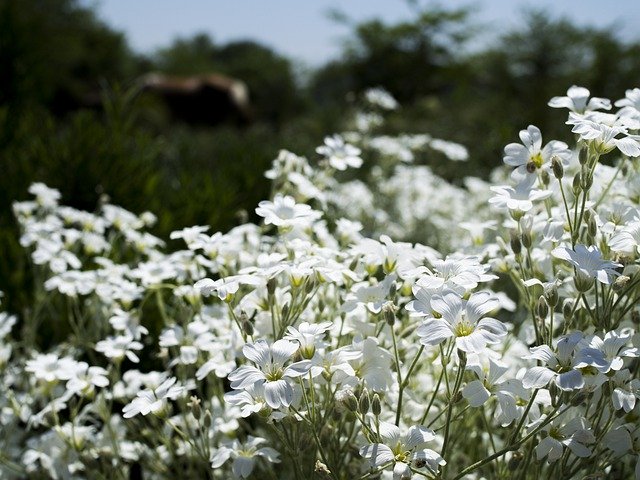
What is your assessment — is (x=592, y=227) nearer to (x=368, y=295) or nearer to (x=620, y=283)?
Answer: (x=620, y=283)

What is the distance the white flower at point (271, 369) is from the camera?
1.42 m

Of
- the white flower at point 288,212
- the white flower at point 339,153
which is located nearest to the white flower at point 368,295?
the white flower at point 288,212

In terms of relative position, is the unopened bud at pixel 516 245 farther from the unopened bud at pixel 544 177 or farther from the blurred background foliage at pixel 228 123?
the blurred background foliage at pixel 228 123

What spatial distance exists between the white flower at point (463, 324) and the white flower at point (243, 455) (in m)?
0.58

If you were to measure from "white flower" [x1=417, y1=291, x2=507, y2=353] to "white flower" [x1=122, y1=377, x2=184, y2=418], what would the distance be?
68 cm

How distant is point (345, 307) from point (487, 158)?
6666 millimetres

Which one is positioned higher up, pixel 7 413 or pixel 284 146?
pixel 284 146

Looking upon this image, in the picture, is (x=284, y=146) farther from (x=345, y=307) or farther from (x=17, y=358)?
(x=345, y=307)

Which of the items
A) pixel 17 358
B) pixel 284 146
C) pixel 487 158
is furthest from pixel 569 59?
pixel 17 358

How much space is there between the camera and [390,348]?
78.1 inches

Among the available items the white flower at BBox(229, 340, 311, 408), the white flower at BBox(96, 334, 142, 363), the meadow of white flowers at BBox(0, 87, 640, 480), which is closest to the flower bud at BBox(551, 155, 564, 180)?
the meadow of white flowers at BBox(0, 87, 640, 480)

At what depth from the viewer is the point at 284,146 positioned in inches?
215

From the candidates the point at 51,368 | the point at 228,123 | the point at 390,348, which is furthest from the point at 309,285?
the point at 228,123

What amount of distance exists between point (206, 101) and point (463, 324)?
19182mm
